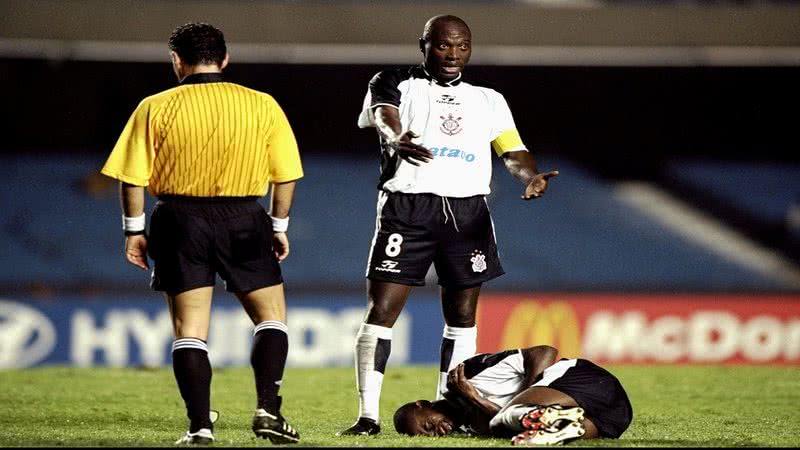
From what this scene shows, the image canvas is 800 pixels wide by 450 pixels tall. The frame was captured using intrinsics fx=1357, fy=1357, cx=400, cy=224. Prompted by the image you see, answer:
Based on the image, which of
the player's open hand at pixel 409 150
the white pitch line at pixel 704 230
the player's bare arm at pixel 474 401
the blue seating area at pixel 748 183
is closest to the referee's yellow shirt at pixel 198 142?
the player's open hand at pixel 409 150

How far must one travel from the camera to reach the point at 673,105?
62.8ft

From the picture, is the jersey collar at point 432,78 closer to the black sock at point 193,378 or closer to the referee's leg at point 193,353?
the referee's leg at point 193,353

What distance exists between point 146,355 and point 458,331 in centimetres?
792

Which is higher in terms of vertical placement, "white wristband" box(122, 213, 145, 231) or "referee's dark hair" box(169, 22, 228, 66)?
"referee's dark hair" box(169, 22, 228, 66)

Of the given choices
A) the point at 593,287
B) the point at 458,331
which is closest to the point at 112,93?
the point at 593,287

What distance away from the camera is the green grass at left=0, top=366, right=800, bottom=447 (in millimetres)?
6094

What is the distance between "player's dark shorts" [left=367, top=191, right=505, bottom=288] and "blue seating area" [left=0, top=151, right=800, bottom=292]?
1000 cm

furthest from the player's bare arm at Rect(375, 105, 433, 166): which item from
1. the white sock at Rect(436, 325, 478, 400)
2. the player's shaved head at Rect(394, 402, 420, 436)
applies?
the player's shaved head at Rect(394, 402, 420, 436)

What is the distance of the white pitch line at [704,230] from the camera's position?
17562mm

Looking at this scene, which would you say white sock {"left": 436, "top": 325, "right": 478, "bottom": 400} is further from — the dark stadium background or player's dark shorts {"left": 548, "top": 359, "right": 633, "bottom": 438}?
the dark stadium background

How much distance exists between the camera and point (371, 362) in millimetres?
6566

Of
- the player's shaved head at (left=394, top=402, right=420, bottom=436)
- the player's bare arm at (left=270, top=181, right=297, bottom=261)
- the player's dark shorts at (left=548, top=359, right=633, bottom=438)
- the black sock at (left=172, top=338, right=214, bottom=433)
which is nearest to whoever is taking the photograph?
the black sock at (left=172, top=338, right=214, bottom=433)

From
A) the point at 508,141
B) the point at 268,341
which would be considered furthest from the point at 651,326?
the point at 268,341

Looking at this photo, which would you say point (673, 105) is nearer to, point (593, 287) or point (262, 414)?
point (593, 287)
